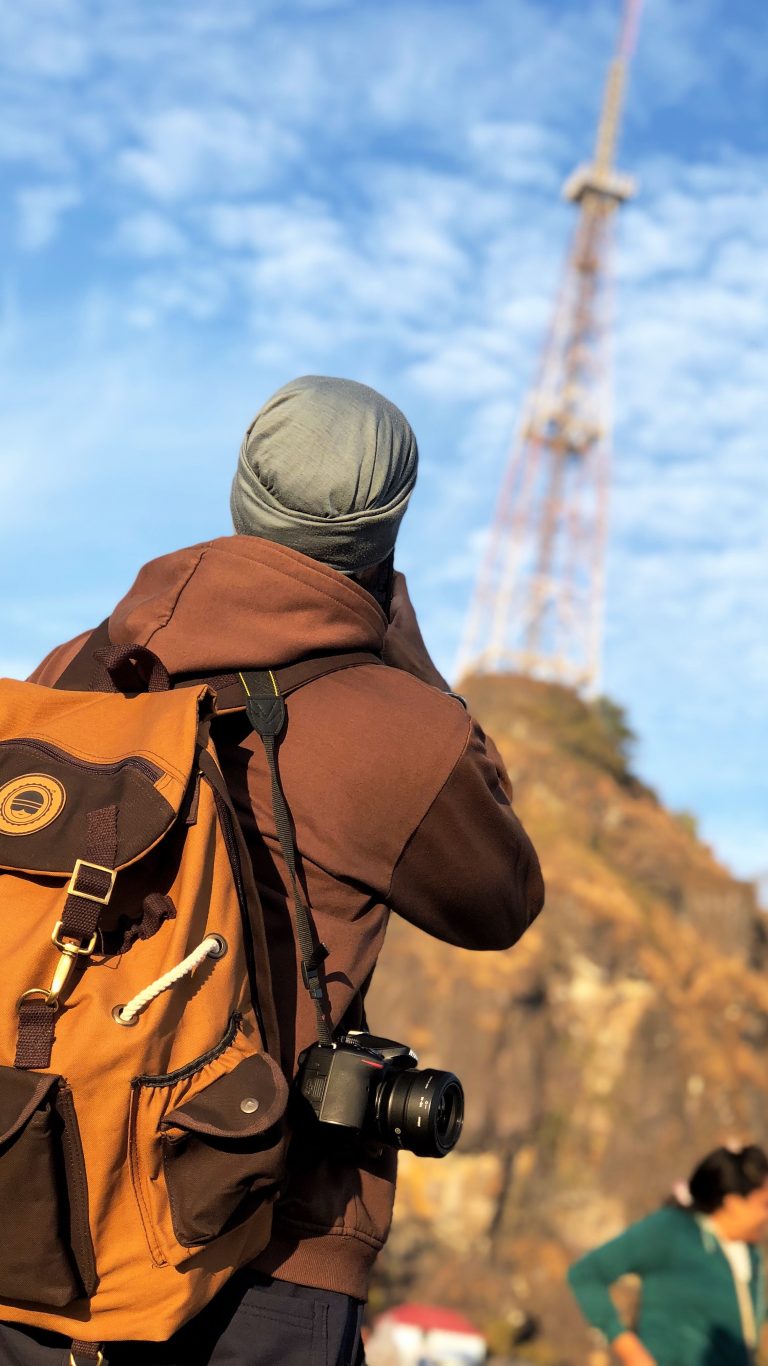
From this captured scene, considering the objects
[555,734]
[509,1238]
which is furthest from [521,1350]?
[555,734]

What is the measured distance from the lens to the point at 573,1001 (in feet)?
73.5

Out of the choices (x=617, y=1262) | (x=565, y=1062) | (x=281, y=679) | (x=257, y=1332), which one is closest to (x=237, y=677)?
(x=281, y=679)

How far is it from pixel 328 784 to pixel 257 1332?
0.72m

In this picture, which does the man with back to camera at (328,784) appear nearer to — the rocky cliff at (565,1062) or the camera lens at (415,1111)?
the camera lens at (415,1111)

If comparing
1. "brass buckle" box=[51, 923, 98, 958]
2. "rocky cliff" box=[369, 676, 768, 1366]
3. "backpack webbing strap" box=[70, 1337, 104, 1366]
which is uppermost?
"rocky cliff" box=[369, 676, 768, 1366]

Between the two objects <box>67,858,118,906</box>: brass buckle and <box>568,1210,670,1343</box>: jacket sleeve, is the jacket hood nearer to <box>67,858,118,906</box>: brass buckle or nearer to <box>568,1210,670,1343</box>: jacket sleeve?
<box>67,858,118,906</box>: brass buckle

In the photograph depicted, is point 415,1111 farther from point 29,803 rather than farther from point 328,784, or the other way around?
point 29,803

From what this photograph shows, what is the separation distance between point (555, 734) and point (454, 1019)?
6291 millimetres

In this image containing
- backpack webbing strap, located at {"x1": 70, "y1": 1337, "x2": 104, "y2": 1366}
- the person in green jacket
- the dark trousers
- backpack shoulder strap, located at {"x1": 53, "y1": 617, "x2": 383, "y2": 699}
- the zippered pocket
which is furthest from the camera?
the person in green jacket

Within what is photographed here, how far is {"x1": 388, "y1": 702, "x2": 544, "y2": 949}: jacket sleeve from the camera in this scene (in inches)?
75.1

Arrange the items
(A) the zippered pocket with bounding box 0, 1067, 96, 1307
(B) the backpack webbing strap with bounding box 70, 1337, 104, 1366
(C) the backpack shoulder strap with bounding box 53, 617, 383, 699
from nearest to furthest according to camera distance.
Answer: (A) the zippered pocket with bounding box 0, 1067, 96, 1307 → (B) the backpack webbing strap with bounding box 70, 1337, 104, 1366 → (C) the backpack shoulder strap with bounding box 53, 617, 383, 699

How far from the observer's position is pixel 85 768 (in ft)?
5.60

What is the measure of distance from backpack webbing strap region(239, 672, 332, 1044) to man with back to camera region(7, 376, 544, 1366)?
3 centimetres

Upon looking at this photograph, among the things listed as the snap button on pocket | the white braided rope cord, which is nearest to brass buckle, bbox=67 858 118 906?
the white braided rope cord
